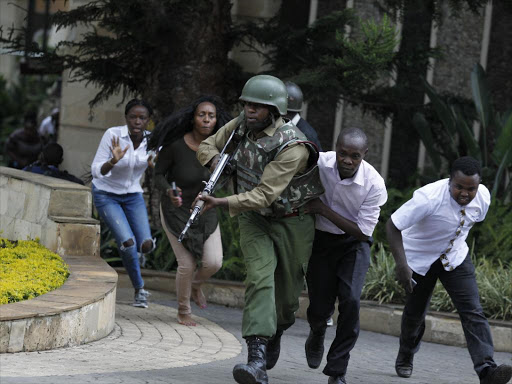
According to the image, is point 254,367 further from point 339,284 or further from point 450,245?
point 450,245

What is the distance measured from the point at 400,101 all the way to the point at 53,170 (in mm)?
4591

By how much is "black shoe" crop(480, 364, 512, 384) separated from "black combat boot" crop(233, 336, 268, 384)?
1642 millimetres

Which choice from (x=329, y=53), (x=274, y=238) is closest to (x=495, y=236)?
→ (x=329, y=53)

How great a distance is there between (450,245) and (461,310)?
465 mm

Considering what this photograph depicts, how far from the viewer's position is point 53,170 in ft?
36.9

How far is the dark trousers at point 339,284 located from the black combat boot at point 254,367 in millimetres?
626

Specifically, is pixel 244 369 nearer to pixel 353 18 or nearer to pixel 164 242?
pixel 164 242

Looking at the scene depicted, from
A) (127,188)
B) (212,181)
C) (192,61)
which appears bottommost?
(127,188)

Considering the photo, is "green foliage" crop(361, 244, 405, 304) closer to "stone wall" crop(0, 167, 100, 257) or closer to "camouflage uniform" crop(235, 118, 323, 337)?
"stone wall" crop(0, 167, 100, 257)

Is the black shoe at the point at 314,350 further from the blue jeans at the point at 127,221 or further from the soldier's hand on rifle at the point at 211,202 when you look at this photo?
the blue jeans at the point at 127,221

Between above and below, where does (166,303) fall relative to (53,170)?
below

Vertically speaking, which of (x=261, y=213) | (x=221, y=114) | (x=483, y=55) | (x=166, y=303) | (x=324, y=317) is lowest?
(x=166, y=303)

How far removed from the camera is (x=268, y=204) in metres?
6.41

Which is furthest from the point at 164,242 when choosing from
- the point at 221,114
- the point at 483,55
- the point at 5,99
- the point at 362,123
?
the point at 5,99
